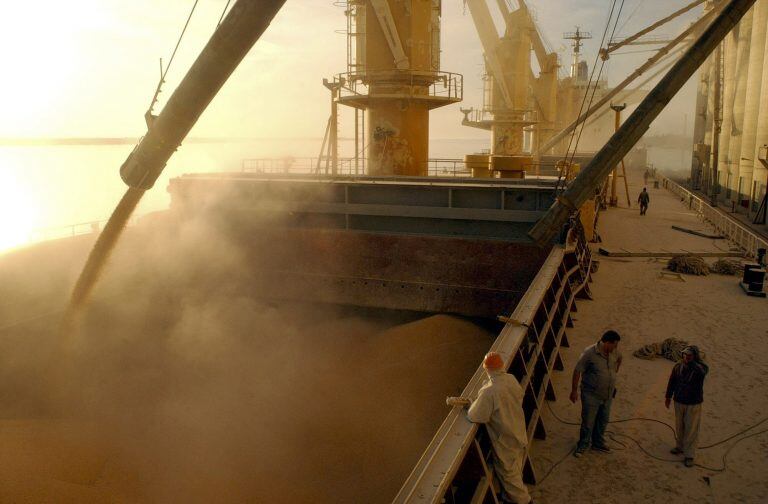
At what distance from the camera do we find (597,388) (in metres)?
5.93

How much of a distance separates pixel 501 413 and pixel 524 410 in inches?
82.3

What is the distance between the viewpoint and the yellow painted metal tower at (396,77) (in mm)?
17172

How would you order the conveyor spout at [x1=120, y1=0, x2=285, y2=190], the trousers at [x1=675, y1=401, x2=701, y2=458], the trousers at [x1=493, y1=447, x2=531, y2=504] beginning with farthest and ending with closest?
1. the conveyor spout at [x1=120, y1=0, x2=285, y2=190]
2. the trousers at [x1=675, y1=401, x2=701, y2=458]
3. the trousers at [x1=493, y1=447, x2=531, y2=504]

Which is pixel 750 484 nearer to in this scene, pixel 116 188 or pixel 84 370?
pixel 84 370

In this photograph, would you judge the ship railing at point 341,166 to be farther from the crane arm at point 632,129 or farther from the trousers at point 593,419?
the trousers at point 593,419

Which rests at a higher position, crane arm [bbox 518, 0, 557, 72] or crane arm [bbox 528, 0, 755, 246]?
crane arm [bbox 518, 0, 557, 72]

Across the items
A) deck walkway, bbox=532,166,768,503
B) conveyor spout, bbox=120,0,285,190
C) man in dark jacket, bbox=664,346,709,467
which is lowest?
deck walkway, bbox=532,166,768,503

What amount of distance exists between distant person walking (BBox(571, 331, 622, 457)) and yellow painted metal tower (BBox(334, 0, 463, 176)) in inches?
503

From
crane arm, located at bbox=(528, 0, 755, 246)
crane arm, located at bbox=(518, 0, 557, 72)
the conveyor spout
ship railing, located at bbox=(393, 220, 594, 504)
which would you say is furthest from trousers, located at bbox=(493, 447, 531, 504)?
crane arm, located at bbox=(518, 0, 557, 72)

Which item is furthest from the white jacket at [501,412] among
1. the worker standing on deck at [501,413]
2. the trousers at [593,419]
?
the trousers at [593,419]

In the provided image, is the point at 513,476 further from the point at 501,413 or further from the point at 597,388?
the point at 597,388

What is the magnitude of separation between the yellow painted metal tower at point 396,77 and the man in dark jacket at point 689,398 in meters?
13.1

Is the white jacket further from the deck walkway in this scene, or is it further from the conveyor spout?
the conveyor spout

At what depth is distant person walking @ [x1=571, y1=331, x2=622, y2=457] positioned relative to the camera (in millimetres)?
5914
